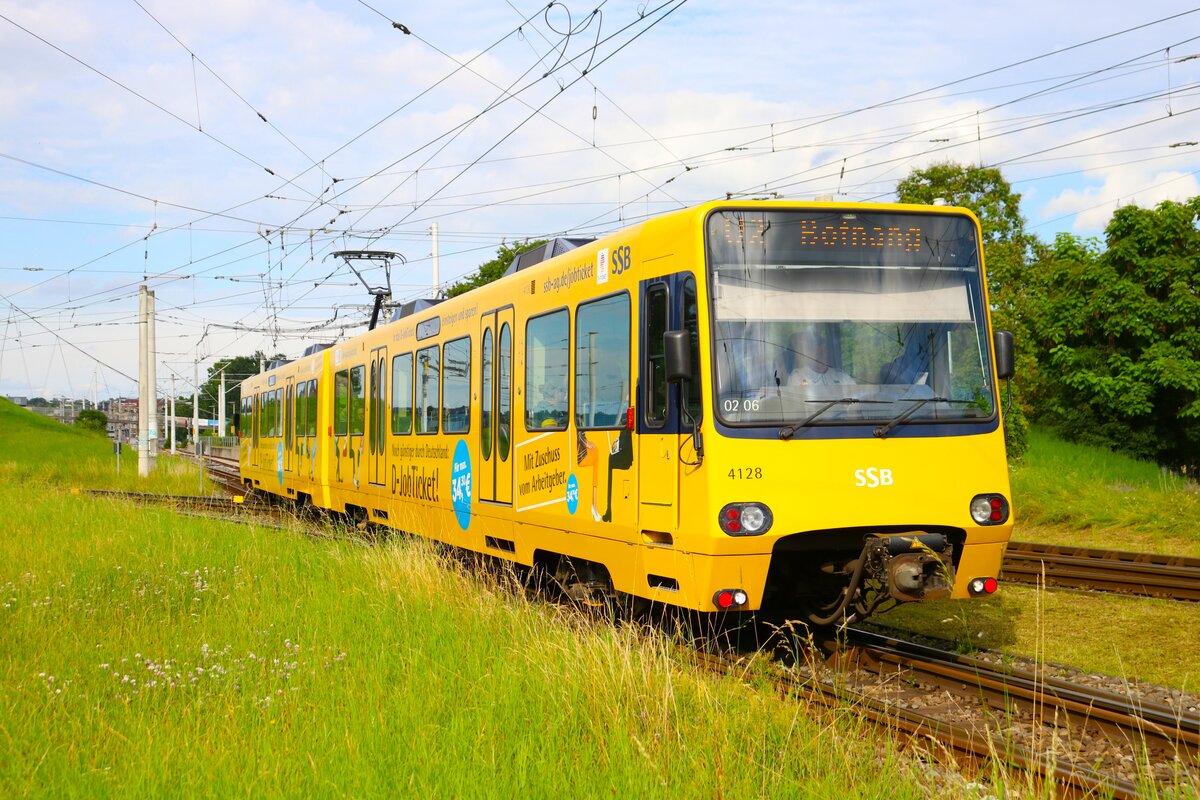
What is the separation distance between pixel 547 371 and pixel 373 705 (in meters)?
4.51

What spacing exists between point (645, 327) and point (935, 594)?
2.67m

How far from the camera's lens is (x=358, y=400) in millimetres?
16922

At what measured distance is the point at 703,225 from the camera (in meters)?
7.59

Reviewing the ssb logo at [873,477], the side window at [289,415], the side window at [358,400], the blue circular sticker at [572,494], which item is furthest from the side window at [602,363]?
the side window at [289,415]

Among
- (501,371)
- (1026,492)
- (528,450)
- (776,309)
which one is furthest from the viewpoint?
(1026,492)

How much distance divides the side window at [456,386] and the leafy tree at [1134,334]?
66.0 ft

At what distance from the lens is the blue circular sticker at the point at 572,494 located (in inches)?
358

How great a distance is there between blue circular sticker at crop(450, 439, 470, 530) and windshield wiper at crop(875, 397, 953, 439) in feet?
17.3

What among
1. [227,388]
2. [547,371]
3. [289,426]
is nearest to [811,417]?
[547,371]

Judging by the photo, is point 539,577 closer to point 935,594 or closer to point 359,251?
point 935,594

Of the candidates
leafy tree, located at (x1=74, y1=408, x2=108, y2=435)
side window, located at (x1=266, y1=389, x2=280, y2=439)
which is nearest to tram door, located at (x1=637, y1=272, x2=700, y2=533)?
side window, located at (x1=266, y1=389, x2=280, y2=439)

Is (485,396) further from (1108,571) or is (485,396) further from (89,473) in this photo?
(89,473)

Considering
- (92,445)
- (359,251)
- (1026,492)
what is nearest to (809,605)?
(1026,492)

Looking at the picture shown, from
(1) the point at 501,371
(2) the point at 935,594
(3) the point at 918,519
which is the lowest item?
(2) the point at 935,594
